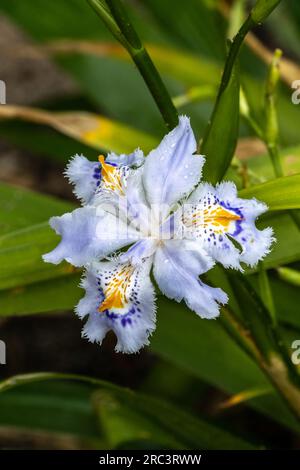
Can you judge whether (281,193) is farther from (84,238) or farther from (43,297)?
(43,297)

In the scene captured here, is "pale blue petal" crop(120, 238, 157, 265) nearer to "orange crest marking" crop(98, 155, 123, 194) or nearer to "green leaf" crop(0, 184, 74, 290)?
"orange crest marking" crop(98, 155, 123, 194)

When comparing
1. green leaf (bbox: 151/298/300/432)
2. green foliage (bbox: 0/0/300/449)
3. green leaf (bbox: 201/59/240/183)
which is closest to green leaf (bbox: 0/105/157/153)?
green foliage (bbox: 0/0/300/449)

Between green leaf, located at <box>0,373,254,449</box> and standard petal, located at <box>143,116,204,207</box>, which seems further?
green leaf, located at <box>0,373,254,449</box>
